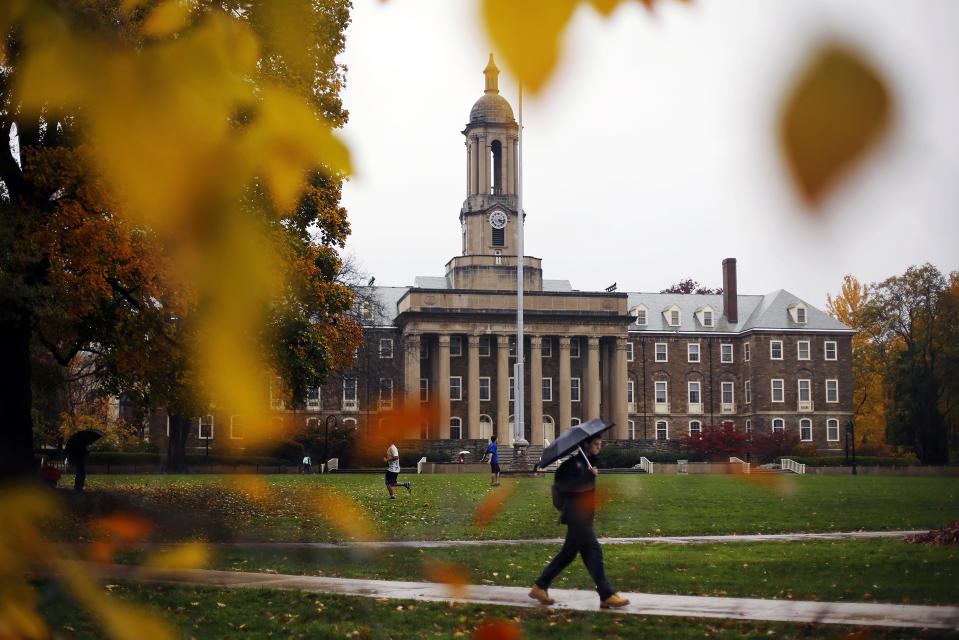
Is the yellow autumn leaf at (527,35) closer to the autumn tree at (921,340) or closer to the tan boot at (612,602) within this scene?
the autumn tree at (921,340)

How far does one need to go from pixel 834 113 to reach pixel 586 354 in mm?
83971

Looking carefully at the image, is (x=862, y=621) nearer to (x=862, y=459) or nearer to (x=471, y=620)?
(x=471, y=620)

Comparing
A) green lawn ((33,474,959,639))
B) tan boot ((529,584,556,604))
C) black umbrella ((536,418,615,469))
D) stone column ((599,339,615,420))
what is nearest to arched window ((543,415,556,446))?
stone column ((599,339,615,420))

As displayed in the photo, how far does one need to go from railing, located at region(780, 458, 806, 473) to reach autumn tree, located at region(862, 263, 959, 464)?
57660mm

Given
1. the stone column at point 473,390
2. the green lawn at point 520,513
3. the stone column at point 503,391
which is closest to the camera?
the green lawn at point 520,513

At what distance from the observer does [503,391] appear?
267 ft

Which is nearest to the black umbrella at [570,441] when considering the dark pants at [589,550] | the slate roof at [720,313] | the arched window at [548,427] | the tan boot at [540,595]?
the dark pants at [589,550]

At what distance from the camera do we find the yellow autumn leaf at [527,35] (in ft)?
4.55

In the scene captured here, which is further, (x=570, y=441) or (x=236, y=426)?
(x=570, y=441)

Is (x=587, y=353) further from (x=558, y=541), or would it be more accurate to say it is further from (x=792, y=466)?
(x=558, y=541)

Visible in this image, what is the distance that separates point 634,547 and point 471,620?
7538 mm

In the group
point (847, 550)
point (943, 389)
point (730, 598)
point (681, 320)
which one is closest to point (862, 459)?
point (681, 320)

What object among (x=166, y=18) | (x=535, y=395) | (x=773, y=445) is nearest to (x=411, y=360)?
(x=535, y=395)

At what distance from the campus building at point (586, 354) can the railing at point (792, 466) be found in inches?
693
